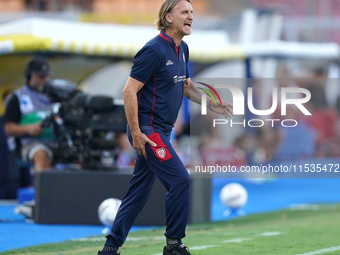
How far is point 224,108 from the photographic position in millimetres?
5203

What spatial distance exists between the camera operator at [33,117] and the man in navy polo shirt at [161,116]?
12.5ft

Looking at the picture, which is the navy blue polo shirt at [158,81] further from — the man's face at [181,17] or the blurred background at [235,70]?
the blurred background at [235,70]

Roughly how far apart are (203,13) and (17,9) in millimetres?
6699

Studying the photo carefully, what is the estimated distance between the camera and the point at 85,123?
320 inches

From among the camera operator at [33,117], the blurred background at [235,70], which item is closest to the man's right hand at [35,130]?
the camera operator at [33,117]

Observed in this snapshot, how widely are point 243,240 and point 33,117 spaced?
4.05m

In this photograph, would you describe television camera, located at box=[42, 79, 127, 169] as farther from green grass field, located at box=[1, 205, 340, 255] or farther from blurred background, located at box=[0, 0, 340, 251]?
green grass field, located at box=[1, 205, 340, 255]

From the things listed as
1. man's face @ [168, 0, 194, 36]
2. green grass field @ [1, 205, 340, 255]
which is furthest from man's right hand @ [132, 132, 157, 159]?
green grass field @ [1, 205, 340, 255]

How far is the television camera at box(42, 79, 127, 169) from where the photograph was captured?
316 inches

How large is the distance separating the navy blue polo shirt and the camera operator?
157 inches

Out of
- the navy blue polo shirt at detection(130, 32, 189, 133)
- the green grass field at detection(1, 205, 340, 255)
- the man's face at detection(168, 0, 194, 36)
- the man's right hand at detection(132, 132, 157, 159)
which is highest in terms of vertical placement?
the man's face at detection(168, 0, 194, 36)

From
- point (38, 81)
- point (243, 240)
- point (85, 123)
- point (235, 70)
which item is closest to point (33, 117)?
point (38, 81)

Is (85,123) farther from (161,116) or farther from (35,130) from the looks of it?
(161,116)

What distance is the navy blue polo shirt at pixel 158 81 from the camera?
455 centimetres
